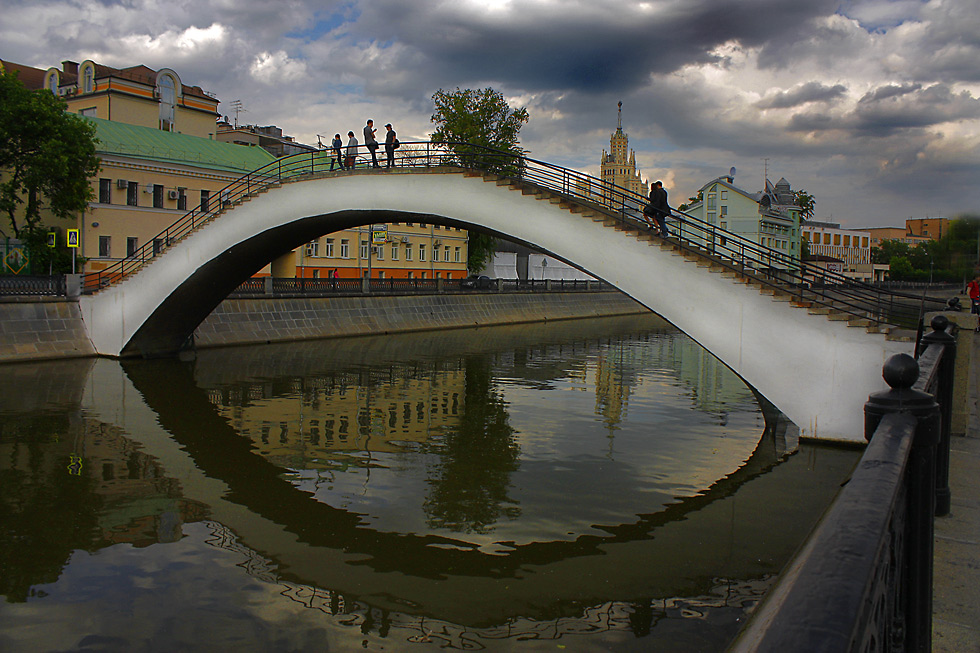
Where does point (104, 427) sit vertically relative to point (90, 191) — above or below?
below

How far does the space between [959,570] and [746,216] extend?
65.0 meters

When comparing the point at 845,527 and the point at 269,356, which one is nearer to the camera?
the point at 845,527

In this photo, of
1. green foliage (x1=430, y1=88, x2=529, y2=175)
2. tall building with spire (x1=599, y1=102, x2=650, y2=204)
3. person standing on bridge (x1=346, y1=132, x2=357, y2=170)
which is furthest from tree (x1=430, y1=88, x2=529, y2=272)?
tall building with spire (x1=599, y1=102, x2=650, y2=204)

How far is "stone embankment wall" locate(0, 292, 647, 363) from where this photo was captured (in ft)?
81.0

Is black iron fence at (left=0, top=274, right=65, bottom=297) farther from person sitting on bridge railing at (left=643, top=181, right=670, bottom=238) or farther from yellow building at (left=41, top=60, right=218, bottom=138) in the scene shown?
yellow building at (left=41, top=60, right=218, bottom=138)

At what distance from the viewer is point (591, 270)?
15.6 metres

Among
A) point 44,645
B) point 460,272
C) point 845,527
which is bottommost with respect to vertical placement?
point 44,645

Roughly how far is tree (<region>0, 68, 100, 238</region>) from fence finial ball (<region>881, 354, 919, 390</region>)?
36.5m

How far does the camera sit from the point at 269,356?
27.3 meters

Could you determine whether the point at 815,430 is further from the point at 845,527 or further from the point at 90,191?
the point at 90,191

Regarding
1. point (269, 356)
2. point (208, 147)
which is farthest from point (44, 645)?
point (208, 147)

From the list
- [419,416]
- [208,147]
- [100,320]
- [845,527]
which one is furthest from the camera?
[208,147]

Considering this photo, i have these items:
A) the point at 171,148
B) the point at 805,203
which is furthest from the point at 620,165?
the point at 171,148

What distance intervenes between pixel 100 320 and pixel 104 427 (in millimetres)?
12758
